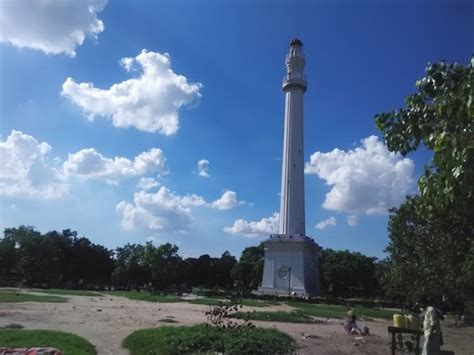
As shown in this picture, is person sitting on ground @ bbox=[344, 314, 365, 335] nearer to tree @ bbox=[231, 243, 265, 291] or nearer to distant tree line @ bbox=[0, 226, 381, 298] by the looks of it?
distant tree line @ bbox=[0, 226, 381, 298]

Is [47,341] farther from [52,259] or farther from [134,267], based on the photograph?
[134,267]

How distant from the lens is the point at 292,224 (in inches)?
2699

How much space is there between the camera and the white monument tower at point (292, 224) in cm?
6556

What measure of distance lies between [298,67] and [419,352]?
64.3 meters

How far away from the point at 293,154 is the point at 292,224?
33.8ft

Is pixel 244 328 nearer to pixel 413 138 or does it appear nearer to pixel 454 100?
pixel 413 138

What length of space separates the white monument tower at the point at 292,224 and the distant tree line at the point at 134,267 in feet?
18.6

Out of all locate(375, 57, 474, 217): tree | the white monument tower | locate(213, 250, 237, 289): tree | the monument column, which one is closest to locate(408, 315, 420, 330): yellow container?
locate(375, 57, 474, 217): tree

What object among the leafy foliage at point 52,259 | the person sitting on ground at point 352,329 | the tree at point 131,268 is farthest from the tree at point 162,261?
the person sitting on ground at point 352,329

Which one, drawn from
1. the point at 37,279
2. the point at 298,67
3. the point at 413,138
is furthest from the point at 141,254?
the point at 413,138

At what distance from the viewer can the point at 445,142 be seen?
496 cm

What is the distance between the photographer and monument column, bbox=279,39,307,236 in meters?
69.0

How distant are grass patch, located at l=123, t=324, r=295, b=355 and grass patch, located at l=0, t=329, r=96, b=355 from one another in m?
1.52

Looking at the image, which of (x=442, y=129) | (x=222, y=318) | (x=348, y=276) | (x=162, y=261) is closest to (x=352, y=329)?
(x=222, y=318)
